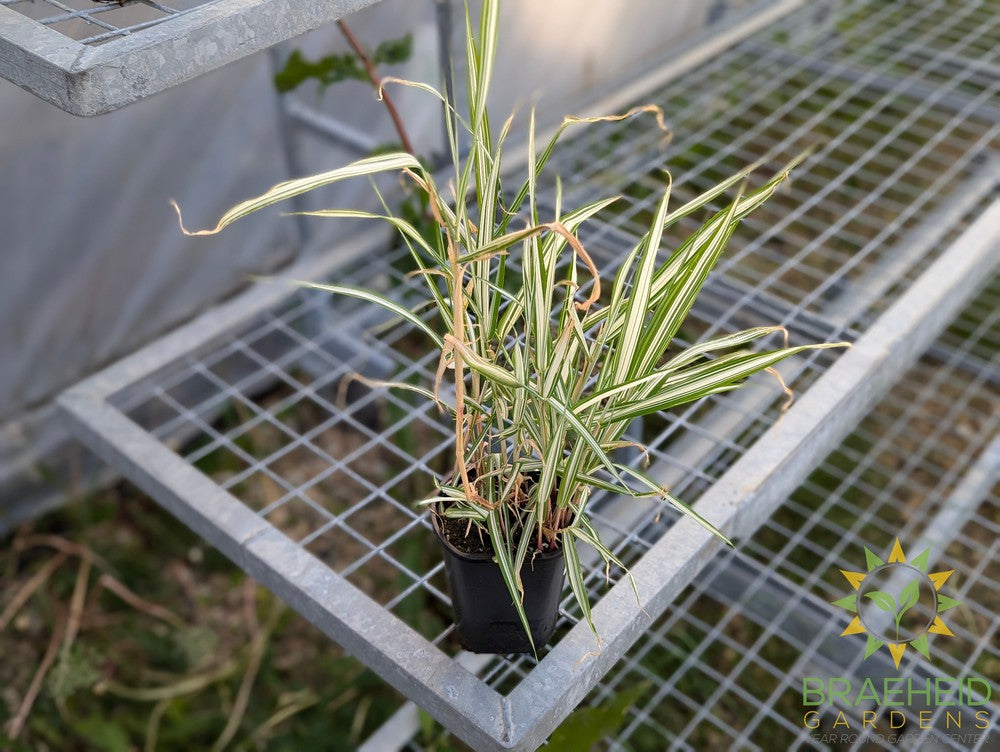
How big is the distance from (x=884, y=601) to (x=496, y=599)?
0.61m

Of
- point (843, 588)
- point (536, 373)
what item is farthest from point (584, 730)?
point (843, 588)

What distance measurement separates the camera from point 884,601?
1.18m

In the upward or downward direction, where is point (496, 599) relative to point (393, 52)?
downward

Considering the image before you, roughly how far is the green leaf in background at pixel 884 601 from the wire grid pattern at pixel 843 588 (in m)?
0.05

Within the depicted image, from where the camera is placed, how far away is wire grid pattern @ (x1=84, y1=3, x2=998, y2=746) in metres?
1.22

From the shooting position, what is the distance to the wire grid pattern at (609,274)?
1221 mm

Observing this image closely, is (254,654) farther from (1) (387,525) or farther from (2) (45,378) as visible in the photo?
(2) (45,378)

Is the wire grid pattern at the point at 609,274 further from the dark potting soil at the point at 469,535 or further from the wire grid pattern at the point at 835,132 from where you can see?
the dark potting soil at the point at 469,535

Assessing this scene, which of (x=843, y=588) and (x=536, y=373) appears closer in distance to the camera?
(x=536, y=373)

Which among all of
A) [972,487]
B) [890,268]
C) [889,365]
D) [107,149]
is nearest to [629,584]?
[889,365]

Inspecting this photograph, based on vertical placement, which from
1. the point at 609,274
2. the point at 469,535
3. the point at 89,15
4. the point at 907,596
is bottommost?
the point at 907,596

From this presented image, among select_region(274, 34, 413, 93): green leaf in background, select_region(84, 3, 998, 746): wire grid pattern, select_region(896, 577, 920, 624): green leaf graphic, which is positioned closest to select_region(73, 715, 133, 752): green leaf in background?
select_region(84, 3, 998, 746): wire grid pattern

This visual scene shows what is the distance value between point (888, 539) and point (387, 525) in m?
0.83

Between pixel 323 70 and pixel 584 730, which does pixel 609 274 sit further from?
pixel 584 730
